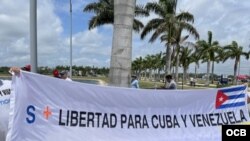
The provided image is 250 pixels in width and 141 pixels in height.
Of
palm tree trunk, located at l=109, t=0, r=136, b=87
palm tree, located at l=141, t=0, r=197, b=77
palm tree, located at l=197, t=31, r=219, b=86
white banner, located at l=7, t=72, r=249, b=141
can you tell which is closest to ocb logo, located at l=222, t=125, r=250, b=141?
white banner, located at l=7, t=72, r=249, b=141

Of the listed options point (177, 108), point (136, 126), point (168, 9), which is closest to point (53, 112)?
point (136, 126)

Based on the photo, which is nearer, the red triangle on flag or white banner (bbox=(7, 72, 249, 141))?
white banner (bbox=(7, 72, 249, 141))

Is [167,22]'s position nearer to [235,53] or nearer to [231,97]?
[231,97]

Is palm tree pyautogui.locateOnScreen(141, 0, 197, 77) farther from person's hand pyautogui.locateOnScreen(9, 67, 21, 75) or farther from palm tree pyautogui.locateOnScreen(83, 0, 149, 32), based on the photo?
person's hand pyautogui.locateOnScreen(9, 67, 21, 75)

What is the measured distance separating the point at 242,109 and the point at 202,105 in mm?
1310

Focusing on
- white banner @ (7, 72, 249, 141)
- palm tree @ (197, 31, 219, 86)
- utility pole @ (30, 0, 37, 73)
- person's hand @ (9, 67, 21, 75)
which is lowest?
white banner @ (7, 72, 249, 141)

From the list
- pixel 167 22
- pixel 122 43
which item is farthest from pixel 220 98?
pixel 167 22

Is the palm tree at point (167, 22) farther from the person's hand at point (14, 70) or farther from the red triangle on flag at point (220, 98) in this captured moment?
the person's hand at point (14, 70)

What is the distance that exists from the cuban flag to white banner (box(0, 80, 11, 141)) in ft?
15.8

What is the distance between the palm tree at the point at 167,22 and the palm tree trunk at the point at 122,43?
22.7 meters

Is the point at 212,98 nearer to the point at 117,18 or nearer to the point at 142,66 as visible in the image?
the point at 117,18

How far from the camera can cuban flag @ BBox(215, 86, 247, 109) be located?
9766 mm

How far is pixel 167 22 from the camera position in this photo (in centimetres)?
3431

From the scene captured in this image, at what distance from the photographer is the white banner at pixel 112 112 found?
23.0 feet
